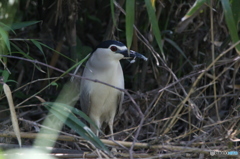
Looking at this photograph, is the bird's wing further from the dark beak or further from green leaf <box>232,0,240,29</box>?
green leaf <box>232,0,240,29</box>

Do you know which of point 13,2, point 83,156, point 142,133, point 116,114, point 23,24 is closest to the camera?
point 83,156

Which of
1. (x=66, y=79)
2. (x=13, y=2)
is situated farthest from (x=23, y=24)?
(x=66, y=79)

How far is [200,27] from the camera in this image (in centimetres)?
379

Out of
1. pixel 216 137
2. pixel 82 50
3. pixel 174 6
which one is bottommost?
pixel 216 137

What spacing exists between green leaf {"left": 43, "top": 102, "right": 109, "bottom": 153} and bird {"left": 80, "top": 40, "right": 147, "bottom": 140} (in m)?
0.88

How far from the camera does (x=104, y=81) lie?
11.1 ft

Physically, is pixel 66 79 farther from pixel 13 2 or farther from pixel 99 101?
pixel 13 2

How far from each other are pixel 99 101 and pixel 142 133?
438mm

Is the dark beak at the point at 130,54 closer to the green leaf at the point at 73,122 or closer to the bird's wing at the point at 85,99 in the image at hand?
the bird's wing at the point at 85,99

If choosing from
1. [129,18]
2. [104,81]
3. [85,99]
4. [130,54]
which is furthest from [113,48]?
[129,18]

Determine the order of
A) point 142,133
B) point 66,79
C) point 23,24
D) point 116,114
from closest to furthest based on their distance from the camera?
point 23,24
point 142,133
point 116,114
point 66,79

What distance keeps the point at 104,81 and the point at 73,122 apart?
94 centimetres

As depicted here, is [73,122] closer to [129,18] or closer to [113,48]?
[129,18]

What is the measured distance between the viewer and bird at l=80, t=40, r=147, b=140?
3.29m
